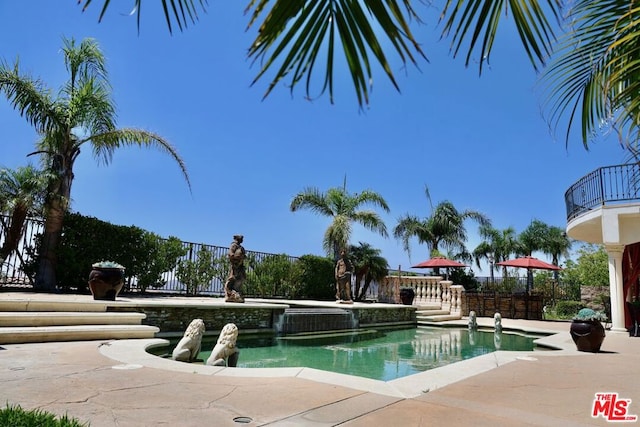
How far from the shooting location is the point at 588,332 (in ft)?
27.1

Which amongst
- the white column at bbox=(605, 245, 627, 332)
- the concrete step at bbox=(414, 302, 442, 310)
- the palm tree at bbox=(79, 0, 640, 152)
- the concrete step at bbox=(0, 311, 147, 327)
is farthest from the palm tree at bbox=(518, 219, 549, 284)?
the palm tree at bbox=(79, 0, 640, 152)

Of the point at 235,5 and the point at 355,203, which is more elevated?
the point at 355,203

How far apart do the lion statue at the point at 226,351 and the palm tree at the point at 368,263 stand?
14.7 m

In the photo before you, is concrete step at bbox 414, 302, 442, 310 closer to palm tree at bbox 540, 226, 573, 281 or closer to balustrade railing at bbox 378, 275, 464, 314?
balustrade railing at bbox 378, 275, 464, 314

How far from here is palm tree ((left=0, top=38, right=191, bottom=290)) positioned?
1123cm

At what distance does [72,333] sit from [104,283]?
6.60 feet

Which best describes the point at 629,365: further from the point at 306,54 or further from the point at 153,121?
the point at 153,121

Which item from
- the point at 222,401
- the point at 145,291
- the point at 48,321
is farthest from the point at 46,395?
the point at 145,291

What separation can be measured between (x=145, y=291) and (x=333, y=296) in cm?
899

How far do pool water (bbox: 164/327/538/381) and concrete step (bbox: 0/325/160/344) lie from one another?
1.24 metres

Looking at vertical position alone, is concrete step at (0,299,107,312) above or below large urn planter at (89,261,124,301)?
below

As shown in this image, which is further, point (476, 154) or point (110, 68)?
point (476, 154)

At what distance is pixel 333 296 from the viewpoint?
20.2m

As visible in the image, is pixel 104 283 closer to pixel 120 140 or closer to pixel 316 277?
pixel 120 140
